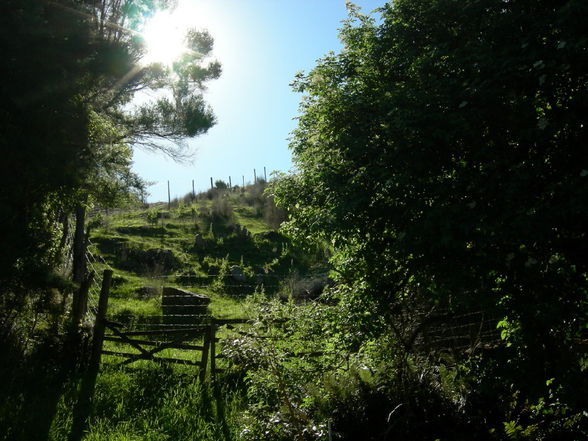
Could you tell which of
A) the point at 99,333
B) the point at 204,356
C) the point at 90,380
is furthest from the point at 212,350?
the point at 99,333

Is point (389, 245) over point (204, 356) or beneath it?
over

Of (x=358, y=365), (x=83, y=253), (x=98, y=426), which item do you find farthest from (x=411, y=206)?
(x=83, y=253)

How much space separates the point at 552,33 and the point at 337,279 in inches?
151

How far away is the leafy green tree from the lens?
3936 mm

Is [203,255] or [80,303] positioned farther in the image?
[203,255]

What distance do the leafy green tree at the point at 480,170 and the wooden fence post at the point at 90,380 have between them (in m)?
4.48

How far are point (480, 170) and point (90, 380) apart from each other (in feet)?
25.4

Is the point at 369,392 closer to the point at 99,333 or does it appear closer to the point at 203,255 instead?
the point at 99,333

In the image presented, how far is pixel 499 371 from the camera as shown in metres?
4.32

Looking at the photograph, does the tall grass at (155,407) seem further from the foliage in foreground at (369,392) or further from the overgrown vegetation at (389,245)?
the foliage in foreground at (369,392)

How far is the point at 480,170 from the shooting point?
459 centimetres

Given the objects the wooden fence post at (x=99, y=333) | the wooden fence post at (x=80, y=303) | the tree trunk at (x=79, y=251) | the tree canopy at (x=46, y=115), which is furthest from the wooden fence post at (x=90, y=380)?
the tree trunk at (x=79, y=251)

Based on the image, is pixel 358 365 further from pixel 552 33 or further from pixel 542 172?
pixel 552 33

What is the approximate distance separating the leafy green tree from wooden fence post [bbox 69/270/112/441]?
4.48m
